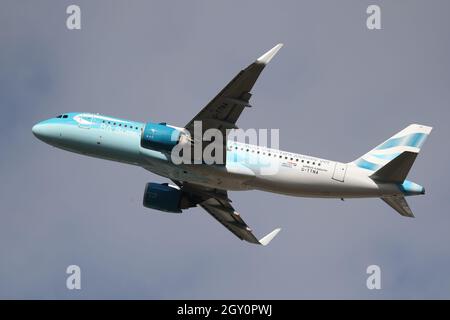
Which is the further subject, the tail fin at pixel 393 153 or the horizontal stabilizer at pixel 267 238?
the horizontal stabilizer at pixel 267 238

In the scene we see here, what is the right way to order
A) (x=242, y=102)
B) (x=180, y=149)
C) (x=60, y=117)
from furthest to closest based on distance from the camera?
(x=60, y=117)
(x=180, y=149)
(x=242, y=102)

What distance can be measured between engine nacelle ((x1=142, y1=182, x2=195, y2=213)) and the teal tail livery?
44.2ft

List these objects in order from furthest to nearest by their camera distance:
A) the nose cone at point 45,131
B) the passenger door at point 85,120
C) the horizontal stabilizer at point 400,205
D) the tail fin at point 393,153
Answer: the nose cone at point 45,131 < the passenger door at point 85,120 < the horizontal stabilizer at point 400,205 < the tail fin at point 393,153

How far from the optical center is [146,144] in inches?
2083

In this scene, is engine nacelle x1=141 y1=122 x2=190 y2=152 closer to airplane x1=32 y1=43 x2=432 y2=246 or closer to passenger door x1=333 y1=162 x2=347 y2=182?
airplane x1=32 y1=43 x2=432 y2=246

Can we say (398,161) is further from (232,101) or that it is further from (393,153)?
(232,101)

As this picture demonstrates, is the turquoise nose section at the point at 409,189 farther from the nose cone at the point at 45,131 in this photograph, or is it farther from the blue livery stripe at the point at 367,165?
the nose cone at the point at 45,131

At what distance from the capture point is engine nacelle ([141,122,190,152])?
173 feet

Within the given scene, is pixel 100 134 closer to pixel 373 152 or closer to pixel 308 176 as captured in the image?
pixel 308 176

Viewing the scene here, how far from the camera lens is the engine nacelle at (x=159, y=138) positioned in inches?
2079

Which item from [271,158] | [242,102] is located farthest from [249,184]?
[242,102]

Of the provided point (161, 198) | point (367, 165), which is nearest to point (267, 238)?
point (161, 198)

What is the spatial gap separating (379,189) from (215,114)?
11502 mm

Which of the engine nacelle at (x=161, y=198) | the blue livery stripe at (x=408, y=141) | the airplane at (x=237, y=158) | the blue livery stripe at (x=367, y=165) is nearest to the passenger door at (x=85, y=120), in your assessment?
the airplane at (x=237, y=158)
